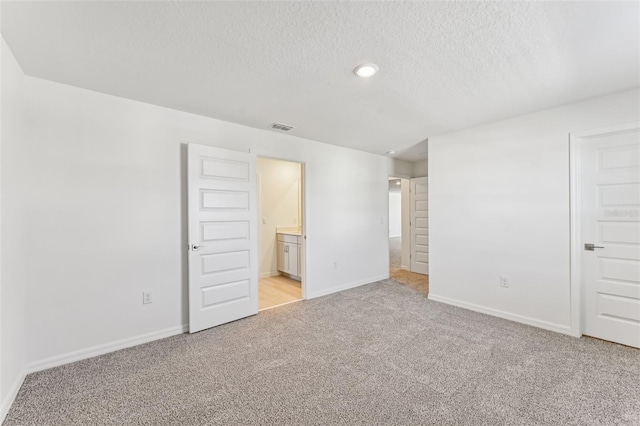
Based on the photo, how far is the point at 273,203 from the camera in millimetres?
5531

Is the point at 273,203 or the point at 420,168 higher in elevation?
the point at 420,168

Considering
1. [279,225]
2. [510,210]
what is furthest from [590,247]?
[279,225]

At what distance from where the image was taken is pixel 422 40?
1750mm

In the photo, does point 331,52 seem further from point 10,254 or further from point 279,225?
point 279,225

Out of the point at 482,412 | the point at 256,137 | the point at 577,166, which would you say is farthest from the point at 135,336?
the point at 577,166

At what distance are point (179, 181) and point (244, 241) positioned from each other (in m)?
1.00

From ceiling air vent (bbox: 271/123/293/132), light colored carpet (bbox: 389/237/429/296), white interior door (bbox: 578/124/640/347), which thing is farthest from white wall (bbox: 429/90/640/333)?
ceiling air vent (bbox: 271/123/293/132)

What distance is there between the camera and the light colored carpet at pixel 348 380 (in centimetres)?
171

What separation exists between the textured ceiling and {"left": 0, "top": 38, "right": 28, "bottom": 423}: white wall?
0.81 feet

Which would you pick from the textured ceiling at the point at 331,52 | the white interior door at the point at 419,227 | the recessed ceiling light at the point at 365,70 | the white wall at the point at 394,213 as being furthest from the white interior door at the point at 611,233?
the white wall at the point at 394,213

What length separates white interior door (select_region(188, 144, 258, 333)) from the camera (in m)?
2.92

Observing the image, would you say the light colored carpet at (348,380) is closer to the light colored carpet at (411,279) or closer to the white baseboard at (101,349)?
the white baseboard at (101,349)

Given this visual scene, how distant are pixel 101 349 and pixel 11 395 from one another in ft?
2.08

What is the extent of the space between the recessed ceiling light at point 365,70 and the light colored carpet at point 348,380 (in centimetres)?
238
